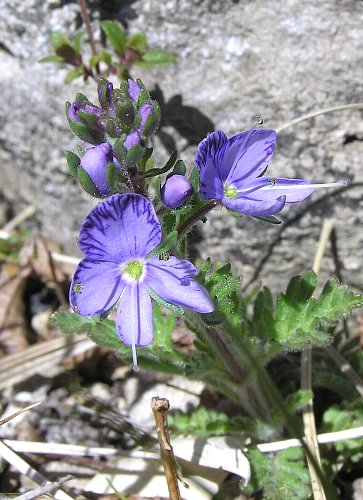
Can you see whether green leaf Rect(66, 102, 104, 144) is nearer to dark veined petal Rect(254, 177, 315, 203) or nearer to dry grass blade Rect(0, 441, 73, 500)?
dark veined petal Rect(254, 177, 315, 203)

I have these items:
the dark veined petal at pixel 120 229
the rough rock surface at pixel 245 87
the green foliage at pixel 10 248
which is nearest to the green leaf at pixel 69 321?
the dark veined petal at pixel 120 229

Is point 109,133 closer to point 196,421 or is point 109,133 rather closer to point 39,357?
point 196,421

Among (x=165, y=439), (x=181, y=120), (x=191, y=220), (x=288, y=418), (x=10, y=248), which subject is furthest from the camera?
(x=10, y=248)

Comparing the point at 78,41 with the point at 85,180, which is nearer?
the point at 85,180

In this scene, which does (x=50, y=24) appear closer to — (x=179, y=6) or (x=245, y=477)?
(x=179, y=6)

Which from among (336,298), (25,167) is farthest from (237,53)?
(25,167)

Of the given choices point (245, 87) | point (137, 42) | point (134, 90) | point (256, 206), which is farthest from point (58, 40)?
point (256, 206)
